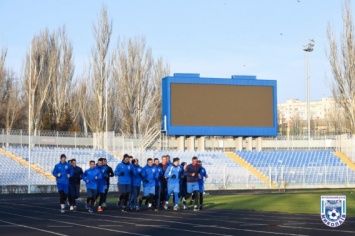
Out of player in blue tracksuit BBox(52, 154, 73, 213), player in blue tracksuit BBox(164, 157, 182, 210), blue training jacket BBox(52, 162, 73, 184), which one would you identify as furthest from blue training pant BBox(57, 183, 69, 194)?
player in blue tracksuit BBox(164, 157, 182, 210)

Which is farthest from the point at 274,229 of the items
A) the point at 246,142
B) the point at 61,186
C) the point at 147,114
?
the point at 147,114

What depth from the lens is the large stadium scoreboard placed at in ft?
202

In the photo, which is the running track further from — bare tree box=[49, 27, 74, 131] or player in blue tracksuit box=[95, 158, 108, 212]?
bare tree box=[49, 27, 74, 131]

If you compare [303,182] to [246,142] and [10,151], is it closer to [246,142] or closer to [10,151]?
[246,142]

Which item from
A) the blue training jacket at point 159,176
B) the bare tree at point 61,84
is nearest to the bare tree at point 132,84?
the bare tree at point 61,84

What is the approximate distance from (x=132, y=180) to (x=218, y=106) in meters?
35.2

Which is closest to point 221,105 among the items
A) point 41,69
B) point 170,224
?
point 41,69

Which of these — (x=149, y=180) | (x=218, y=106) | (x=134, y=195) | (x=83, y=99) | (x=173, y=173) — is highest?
(x=83, y=99)

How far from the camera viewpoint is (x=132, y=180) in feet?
93.8

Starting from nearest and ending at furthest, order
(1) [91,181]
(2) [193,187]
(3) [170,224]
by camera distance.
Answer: (3) [170,224]
(1) [91,181]
(2) [193,187]

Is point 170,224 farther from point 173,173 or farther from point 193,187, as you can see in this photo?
point 173,173

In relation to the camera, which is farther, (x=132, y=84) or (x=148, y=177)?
(x=132, y=84)

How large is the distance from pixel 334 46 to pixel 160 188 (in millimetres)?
46101

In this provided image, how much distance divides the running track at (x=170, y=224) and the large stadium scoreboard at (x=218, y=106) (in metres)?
36.1
